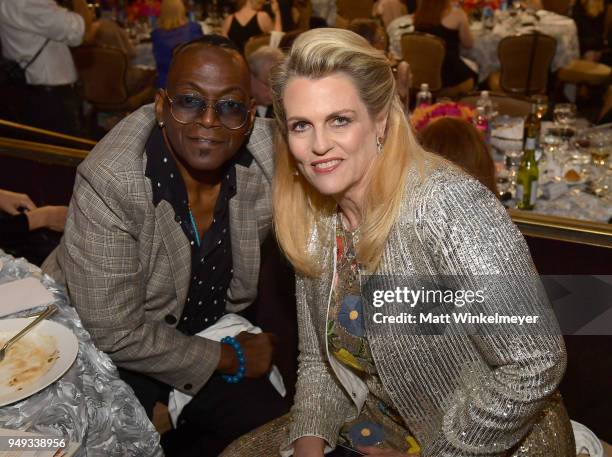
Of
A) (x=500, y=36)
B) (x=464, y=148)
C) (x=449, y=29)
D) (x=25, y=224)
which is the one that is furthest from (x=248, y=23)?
(x=464, y=148)

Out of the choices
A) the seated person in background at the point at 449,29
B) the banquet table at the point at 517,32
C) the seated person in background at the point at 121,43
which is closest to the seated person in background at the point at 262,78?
the seated person in background at the point at 449,29

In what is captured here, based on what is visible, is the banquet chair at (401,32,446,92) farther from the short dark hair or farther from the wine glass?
the short dark hair

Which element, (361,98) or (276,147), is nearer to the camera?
(361,98)

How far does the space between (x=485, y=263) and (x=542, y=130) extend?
2429 mm

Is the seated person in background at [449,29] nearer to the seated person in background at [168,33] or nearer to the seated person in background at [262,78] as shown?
the seated person in background at [168,33]

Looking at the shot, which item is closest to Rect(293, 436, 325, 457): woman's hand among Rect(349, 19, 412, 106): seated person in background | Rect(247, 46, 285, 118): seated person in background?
Rect(247, 46, 285, 118): seated person in background

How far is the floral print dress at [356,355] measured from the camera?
1688mm

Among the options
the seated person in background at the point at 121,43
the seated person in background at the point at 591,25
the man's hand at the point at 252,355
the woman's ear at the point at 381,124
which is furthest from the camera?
the seated person in background at the point at 591,25

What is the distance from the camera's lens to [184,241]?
2.04m

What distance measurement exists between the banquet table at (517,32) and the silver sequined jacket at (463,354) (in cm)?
527

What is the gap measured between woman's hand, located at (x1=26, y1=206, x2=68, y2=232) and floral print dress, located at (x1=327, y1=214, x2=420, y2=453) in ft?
4.50

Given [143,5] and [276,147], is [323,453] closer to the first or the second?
[276,147]

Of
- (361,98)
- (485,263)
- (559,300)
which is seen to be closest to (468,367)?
(485,263)

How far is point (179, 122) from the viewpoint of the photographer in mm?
1909
